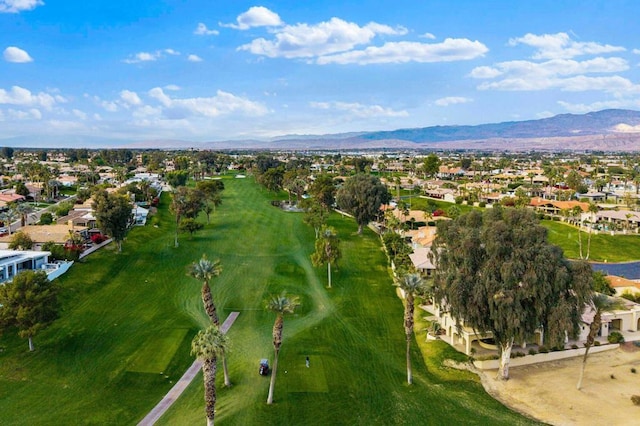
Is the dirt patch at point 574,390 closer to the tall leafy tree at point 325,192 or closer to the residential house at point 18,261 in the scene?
the residential house at point 18,261

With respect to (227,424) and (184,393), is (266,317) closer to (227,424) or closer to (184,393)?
(184,393)

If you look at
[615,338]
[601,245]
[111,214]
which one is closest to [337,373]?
[615,338]

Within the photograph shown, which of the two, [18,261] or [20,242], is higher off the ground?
[20,242]

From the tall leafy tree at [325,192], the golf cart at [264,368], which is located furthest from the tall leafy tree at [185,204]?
the golf cart at [264,368]

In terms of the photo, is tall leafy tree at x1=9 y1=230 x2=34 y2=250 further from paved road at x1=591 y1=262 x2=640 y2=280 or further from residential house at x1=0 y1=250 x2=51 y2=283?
paved road at x1=591 y1=262 x2=640 y2=280

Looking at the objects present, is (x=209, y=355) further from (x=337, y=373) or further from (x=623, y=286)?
(x=623, y=286)

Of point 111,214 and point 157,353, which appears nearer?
point 157,353

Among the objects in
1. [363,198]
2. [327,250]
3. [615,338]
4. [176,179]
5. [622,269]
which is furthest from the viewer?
[176,179]

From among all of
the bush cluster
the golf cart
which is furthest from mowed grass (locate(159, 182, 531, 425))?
the bush cluster
